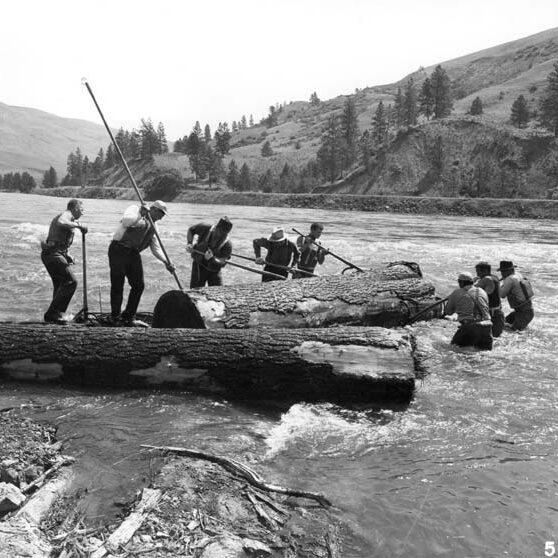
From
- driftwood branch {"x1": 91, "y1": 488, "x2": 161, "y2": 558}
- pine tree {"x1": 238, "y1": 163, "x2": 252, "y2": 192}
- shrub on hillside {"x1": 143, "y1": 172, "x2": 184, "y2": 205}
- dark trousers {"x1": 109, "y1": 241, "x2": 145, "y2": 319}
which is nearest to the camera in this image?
driftwood branch {"x1": 91, "y1": 488, "x2": 161, "y2": 558}

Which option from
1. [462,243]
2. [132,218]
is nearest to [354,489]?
[132,218]

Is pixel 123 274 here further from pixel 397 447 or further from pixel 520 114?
pixel 520 114

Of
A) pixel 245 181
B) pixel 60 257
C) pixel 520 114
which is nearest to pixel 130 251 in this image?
pixel 60 257

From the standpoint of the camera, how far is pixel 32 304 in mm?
11328

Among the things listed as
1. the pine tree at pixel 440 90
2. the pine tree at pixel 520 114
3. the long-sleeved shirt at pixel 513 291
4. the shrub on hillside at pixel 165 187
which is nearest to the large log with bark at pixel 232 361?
the long-sleeved shirt at pixel 513 291

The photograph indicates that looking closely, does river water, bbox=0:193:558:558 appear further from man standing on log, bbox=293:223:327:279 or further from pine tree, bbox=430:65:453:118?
pine tree, bbox=430:65:453:118

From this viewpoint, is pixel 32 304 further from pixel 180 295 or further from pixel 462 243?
pixel 462 243

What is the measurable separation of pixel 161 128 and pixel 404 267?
160 metres

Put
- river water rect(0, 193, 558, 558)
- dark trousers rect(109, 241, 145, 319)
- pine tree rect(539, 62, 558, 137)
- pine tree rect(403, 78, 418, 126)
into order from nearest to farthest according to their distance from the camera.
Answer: river water rect(0, 193, 558, 558)
dark trousers rect(109, 241, 145, 319)
pine tree rect(539, 62, 558, 137)
pine tree rect(403, 78, 418, 126)

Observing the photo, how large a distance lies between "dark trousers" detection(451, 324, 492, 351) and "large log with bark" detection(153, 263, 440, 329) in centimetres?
133

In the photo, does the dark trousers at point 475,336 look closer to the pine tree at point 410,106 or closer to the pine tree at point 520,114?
the pine tree at point 520,114

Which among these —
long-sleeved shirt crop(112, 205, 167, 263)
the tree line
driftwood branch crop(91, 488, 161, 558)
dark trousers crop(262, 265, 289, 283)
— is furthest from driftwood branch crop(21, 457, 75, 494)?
the tree line

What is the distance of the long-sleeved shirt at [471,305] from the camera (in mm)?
8508

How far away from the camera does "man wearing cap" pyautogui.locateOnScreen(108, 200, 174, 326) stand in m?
8.14
